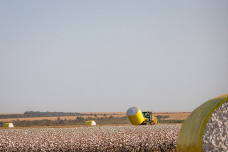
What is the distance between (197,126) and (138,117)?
87.4ft

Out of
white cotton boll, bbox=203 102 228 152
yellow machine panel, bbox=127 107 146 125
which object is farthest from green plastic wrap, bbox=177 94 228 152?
yellow machine panel, bbox=127 107 146 125

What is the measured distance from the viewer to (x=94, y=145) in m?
18.1

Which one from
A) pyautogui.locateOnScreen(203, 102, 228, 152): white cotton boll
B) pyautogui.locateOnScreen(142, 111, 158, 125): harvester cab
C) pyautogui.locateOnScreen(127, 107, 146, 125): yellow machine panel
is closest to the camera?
pyautogui.locateOnScreen(203, 102, 228, 152): white cotton boll

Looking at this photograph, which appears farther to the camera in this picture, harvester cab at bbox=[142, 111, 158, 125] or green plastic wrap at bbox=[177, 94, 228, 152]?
harvester cab at bbox=[142, 111, 158, 125]

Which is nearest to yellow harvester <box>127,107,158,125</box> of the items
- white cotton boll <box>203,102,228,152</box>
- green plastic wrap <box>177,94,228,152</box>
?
green plastic wrap <box>177,94,228,152</box>

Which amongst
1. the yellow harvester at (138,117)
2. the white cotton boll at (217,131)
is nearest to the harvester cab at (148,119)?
the yellow harvester at (138,117)

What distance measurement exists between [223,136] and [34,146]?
11.6 m

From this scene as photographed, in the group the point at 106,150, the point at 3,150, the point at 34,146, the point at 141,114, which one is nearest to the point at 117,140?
the point at 106,150

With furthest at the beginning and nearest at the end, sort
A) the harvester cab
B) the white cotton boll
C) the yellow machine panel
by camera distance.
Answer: the harvester cab
the yellow machine panel
the white cotton boll

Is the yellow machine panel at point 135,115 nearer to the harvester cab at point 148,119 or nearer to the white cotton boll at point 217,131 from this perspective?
the harvester cab at point 148,119

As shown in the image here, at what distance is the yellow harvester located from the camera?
36.8 meters

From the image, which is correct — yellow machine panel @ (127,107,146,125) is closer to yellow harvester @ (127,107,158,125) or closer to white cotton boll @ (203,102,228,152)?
yellow harvester @ (127,107,158,125)

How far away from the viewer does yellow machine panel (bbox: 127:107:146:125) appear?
1449 inches

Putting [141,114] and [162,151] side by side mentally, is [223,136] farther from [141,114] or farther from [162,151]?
[141,114]
